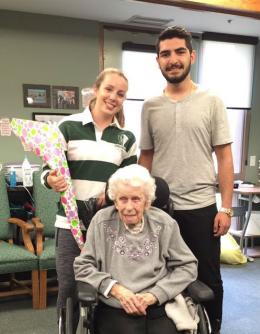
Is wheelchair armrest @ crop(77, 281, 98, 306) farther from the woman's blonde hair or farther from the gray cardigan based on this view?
the woman's blonde hair

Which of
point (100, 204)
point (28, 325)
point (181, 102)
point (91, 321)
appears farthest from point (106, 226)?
point (28, 325)

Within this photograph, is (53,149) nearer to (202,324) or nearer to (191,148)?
(191,148)

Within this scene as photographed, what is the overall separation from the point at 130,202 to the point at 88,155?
0.30m

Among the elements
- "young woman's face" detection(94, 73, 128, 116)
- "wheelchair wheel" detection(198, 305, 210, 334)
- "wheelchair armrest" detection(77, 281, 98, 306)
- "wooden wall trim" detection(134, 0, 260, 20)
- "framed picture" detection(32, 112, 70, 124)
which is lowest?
"wheelchair wheel" detection(198, 305, 210, 334)

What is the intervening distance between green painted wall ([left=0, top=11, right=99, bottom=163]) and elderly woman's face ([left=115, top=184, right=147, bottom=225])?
2.29 meters

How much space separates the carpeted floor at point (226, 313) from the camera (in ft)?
8.90

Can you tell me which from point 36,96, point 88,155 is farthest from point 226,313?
point 36,96

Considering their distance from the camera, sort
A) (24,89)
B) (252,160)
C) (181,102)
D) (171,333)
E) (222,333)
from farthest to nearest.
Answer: (252,160), (24,89), (222,333), (181,102), (171,333)

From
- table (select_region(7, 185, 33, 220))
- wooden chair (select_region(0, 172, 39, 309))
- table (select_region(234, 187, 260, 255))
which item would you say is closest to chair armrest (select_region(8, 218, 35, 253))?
wooden chair (select_region(0, 172, 39, 309))

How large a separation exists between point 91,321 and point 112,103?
0.97 meters

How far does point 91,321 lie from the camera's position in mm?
1629

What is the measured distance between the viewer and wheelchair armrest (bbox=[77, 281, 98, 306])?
1517 mm

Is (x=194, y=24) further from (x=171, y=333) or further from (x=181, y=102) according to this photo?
(x=171, y=333)

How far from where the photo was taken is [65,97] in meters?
3.88
